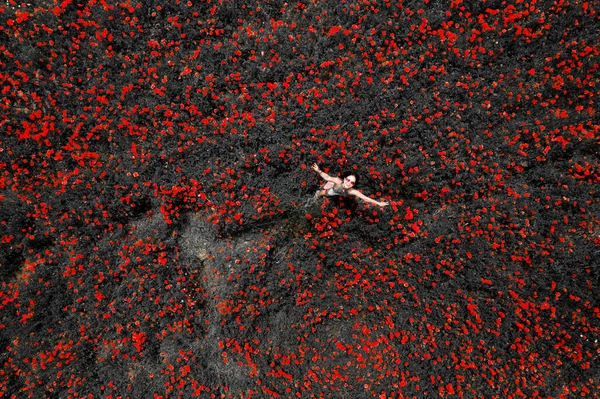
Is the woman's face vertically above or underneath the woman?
above

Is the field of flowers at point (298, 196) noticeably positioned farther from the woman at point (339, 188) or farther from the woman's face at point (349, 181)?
the woman's face at point (349, 181)

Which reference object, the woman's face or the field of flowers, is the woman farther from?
the field of flowers

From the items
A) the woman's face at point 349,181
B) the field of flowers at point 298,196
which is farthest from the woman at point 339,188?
the field of flowers at point 298,196

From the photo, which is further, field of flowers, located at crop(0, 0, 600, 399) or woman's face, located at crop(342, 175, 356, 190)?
field of flowers, located at crop(0, 0, 600, 399)

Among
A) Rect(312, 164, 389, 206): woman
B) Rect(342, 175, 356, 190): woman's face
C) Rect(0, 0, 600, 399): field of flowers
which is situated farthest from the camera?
Rect(0, 0, 600, 399): field of flowers

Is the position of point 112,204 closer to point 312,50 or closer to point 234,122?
point 234,122

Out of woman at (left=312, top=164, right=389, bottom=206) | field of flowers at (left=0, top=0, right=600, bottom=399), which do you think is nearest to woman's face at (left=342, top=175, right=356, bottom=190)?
woman at (left=312, top=164, right=389, bottom=206)

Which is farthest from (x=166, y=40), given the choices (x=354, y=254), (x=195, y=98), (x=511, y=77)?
(x=511, y=77)

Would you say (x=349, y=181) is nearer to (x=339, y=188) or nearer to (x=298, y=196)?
(x=339, y=188)

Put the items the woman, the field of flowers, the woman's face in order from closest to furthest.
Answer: the woman's face → the woman → the field of flowers
